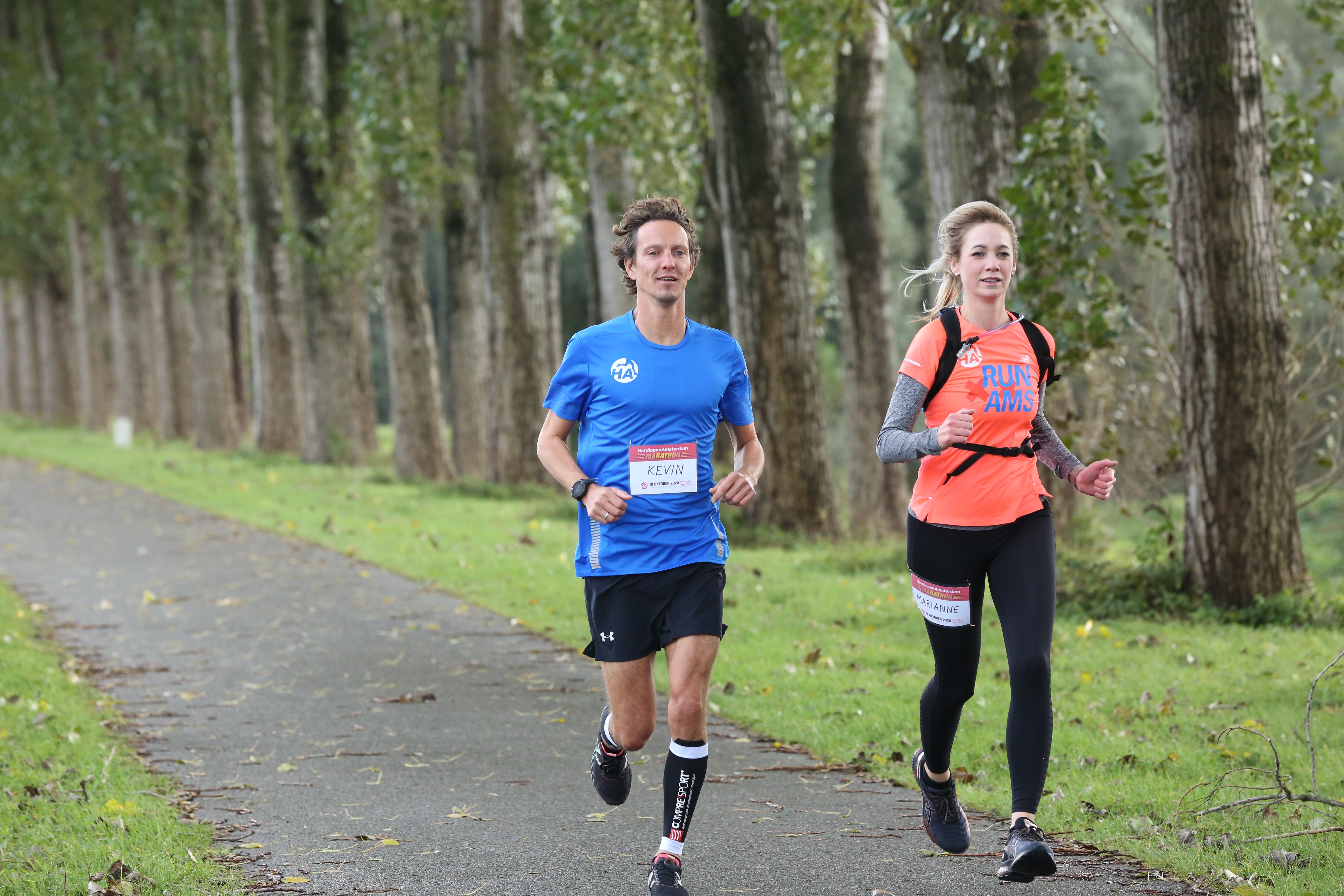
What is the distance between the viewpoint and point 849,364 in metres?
16.3

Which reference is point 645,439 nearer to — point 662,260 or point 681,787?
point 662,260

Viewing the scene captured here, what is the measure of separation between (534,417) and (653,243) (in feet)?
49.6

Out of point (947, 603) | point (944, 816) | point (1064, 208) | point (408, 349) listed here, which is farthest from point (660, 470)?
point (408, 349)

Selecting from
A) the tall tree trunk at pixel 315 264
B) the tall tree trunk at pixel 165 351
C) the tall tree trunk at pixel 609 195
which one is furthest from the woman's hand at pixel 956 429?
the tall tree trunk at pixel 165 351

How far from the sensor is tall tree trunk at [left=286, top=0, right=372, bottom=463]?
80.0 ft

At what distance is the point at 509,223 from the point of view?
19.6 meters

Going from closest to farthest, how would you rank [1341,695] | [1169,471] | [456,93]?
[1341,695]
[1169,471]
[456,93]

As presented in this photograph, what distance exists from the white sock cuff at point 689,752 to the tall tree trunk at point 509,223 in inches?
587

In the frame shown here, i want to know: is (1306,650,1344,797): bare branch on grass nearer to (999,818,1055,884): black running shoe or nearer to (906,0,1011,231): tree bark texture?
(999,818,1055,884): black running shoe

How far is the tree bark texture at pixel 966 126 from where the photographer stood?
431 inches

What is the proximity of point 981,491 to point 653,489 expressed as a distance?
112 centimetres

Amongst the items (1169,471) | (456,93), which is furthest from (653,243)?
(456,93)

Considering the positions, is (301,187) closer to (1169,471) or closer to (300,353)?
(300,353)

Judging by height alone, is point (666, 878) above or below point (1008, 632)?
below
